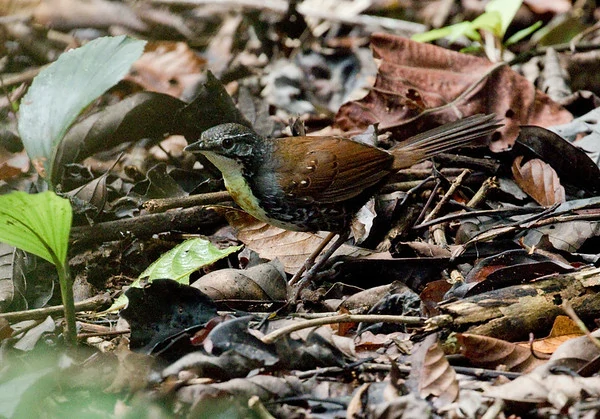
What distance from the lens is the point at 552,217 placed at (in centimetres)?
424

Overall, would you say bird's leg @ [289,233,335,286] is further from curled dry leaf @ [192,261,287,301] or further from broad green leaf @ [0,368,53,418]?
broad green leaf @ [0,368,53,418]

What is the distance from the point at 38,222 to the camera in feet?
9.74

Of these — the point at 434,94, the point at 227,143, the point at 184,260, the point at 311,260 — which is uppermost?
the point at 227,143

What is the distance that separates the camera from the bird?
14.0ft

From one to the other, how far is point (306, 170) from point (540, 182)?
149cm

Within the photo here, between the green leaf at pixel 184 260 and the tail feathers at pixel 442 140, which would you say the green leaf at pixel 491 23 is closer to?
the tail feathers at pixel 442 140

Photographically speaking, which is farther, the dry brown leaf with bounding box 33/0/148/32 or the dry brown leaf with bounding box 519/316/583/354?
the dry brown leaf with bounding box 33/0/148/32

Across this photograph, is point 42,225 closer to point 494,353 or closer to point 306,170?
point 306,170

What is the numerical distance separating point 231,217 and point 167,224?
394mm

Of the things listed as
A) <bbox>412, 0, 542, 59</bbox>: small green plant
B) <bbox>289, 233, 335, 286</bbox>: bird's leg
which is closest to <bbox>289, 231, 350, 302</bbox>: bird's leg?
<bbox>289, 233, 335, 286</bbox>: bird's leg

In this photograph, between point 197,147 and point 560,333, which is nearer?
point 560,333

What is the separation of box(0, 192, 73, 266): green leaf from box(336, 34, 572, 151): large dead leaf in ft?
9.52

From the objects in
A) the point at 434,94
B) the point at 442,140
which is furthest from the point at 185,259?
the point at 434,94

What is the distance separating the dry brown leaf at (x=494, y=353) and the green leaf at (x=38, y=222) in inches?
66.9
